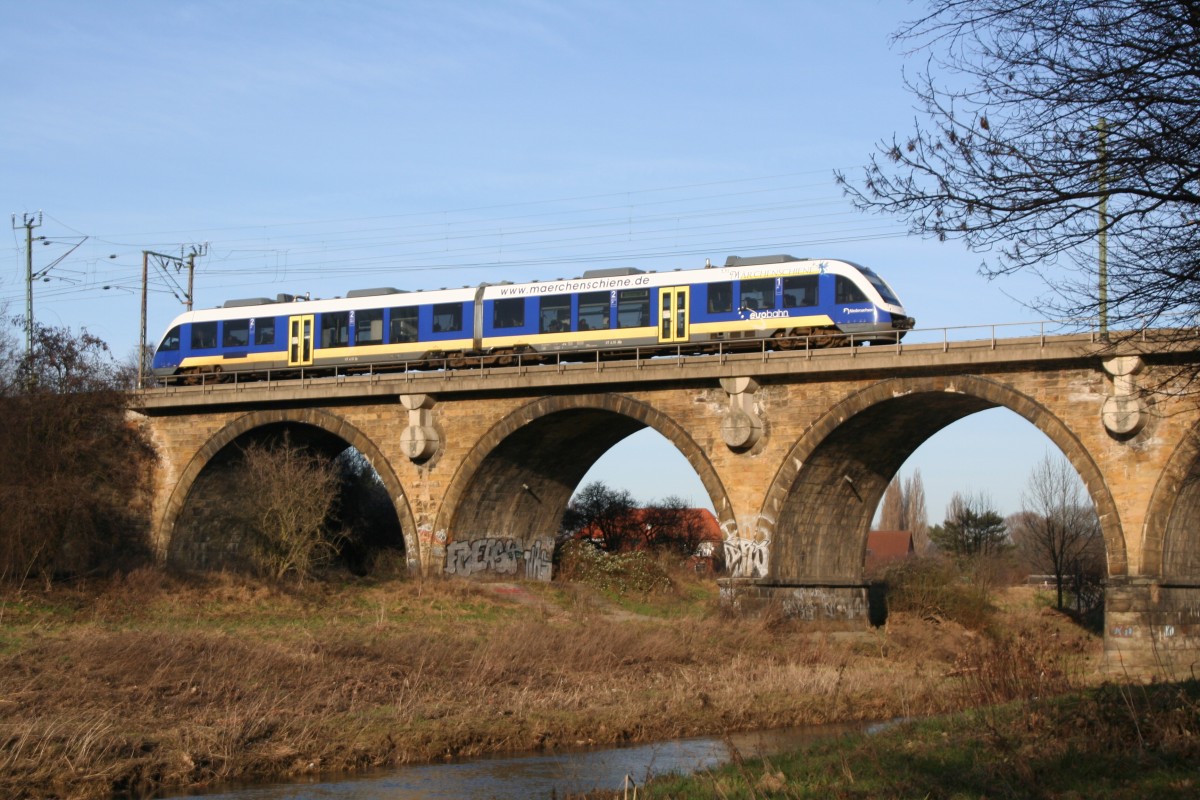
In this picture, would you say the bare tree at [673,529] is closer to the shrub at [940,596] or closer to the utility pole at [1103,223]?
the shrub at [940,596]

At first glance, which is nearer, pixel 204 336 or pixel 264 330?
pixel 264 330

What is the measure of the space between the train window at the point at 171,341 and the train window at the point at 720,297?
18.8 m

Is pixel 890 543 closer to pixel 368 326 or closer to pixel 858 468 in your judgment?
pixel 858 468

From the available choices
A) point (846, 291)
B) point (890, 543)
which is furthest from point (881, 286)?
point (890, 543)

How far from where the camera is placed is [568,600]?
38312mm

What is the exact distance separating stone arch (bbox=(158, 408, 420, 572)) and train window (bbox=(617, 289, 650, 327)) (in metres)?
8.41

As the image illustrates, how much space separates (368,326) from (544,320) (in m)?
5.98

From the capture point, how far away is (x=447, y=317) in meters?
38.3

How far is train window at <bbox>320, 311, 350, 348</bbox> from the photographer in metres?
39.9

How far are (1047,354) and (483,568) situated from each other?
701 inches

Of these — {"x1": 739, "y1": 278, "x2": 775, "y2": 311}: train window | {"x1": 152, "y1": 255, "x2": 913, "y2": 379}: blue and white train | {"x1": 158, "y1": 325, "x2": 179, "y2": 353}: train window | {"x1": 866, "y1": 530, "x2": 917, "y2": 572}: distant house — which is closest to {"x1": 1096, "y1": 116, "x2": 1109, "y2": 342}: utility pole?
{"x1": 152, "y1": 255, "x2": 913, "y2": 379}: blue and white train

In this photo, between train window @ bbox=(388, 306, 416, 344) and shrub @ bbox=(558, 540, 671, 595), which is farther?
shrub @ bbox=(558, 540, 671, 595)

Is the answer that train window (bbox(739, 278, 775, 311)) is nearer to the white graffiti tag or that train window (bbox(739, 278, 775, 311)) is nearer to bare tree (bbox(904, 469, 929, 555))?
the white graffiti tag

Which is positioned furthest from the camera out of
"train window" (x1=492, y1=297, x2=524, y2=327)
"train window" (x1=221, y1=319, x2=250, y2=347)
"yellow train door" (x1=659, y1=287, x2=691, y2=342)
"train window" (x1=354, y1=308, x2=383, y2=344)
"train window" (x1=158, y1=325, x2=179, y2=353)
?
"train window" (x1=158, y1=325, x2=179, y2=353)
